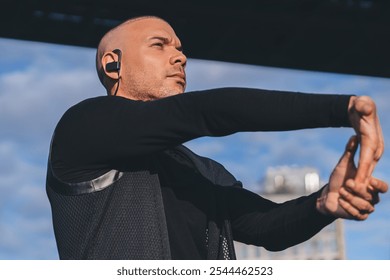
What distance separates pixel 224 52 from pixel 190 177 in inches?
289

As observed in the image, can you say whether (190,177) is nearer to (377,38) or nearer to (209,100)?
(209,100)

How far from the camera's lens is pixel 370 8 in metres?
10.6

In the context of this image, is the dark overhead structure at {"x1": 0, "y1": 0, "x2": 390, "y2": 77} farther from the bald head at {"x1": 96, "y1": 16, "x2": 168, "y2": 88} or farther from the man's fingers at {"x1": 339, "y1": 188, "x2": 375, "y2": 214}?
the man's fingers at {"x1": 339, "y1": 188, "x2": 375, "y2": 214}

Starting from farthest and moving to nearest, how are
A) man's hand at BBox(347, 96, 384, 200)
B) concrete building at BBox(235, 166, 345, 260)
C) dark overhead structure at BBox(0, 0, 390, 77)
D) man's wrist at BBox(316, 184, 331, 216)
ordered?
concrete building at BBox(235, 166, 345, 260) → dark overhead structure at BBox(0, 0, 390, 77) → man's wrist at BBox(316, 184, 331, 216) → man's hand at BBox(347, 96, 384, 200)

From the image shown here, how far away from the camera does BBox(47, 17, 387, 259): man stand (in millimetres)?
2885

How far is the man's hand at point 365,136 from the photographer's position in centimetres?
269

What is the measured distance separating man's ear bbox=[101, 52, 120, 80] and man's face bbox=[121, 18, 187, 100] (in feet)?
0.11

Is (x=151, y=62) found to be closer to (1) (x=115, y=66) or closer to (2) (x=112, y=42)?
(1) (x=115, y=66)

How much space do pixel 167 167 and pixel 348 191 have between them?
85 cm

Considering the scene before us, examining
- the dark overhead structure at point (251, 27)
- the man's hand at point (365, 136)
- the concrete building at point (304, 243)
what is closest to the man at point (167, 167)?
the man's hand at point (365, 136)

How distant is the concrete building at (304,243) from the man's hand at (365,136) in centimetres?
10454

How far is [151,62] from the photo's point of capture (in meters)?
3.64

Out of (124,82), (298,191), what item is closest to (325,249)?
(298,191)

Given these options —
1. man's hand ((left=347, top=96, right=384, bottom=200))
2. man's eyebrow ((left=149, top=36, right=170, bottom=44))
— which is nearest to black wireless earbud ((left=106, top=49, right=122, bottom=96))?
man's eyebrow ((left=149, top=36, right=170, bottom=44))
